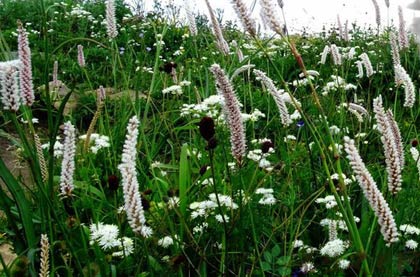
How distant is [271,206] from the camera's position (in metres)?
2.92

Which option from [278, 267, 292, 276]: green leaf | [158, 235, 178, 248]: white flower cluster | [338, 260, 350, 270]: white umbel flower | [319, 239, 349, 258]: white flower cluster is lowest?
[278, 267, 292, 276]: green leaf

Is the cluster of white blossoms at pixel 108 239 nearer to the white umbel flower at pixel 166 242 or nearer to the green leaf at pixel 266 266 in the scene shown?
the white umbel flower at pixel 166 242

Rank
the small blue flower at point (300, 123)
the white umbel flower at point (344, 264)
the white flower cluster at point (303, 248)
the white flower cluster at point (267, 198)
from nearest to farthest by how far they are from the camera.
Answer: the white umbel flower at point (344, 264), the white flower cluster at point (303, 248), the white flower cluster at point (267, 198), the small blue flower at point (300, 123)

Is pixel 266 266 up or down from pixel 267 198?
down

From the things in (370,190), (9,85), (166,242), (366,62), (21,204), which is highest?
(9,85)

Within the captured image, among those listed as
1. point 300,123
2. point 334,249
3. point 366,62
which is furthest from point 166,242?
point 300,123

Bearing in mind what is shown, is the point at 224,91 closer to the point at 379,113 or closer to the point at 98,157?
the point at 379,113

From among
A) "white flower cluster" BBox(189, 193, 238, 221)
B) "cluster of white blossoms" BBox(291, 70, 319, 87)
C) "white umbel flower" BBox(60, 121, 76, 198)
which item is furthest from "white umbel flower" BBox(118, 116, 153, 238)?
"white flower cluster" BBox(189, 193, 238, 221)

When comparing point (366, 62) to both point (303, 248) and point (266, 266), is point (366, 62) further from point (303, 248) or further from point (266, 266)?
point (266, 266)

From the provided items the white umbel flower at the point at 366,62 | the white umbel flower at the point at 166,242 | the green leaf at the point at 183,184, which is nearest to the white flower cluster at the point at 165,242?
the white umbel flower at the point at 166,242

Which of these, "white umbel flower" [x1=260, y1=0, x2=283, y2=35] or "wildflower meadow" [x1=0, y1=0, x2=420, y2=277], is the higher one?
"white umbel flower" [x1=260, y1=0, x2=283, y2=35]

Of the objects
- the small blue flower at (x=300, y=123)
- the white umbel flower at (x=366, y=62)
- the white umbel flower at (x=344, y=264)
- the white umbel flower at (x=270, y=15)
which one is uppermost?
the white umbel flower at (x=270, y=15)

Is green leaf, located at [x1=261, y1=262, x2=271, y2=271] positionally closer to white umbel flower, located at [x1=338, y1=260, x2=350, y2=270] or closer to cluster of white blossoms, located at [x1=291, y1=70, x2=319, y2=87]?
white umbel flower, located at [x1=338, y1=260, x2=350, y2=270]

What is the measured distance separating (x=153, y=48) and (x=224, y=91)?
24.4 ft
